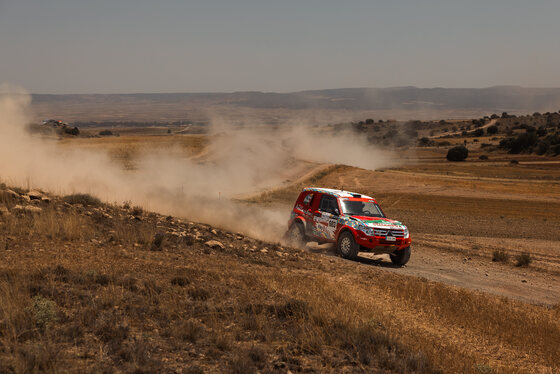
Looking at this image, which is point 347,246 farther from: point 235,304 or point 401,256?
point 235,304

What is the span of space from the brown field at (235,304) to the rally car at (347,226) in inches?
24.3

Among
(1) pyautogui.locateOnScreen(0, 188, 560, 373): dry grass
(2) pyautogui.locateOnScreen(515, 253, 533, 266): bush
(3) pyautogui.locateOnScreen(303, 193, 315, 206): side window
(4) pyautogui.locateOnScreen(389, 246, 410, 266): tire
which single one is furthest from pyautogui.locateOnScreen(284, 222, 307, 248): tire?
(2) pyautogui.locateOnScreen(515, 253, 533, 266): bush

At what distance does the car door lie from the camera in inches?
624

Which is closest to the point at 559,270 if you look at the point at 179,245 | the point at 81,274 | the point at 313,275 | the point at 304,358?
the point at 313,275

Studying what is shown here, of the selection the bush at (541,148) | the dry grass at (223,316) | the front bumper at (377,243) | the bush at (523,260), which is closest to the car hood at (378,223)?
the front bumper at (377,243)

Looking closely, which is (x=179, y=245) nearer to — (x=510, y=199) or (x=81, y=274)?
(x=81, y=274)

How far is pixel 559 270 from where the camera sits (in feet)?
54.5

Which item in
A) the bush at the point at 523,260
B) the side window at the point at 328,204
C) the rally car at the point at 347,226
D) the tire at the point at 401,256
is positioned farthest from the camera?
the bush at the point at 523,260

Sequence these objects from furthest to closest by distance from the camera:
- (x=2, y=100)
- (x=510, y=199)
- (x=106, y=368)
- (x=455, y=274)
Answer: (x=510, y=199)
(x=2, y=100)
(x=455, y=274)
(x=106, y=368)

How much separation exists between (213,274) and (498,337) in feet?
16.3

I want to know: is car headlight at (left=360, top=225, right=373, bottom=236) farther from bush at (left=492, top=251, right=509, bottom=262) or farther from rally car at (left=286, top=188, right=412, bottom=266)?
bush at (left=492, top=251, right=509, bottom=262)

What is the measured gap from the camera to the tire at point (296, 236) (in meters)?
16.8

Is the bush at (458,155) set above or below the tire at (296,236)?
below

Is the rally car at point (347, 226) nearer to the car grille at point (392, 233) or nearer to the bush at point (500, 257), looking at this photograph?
the car grille at point (392, 233)
